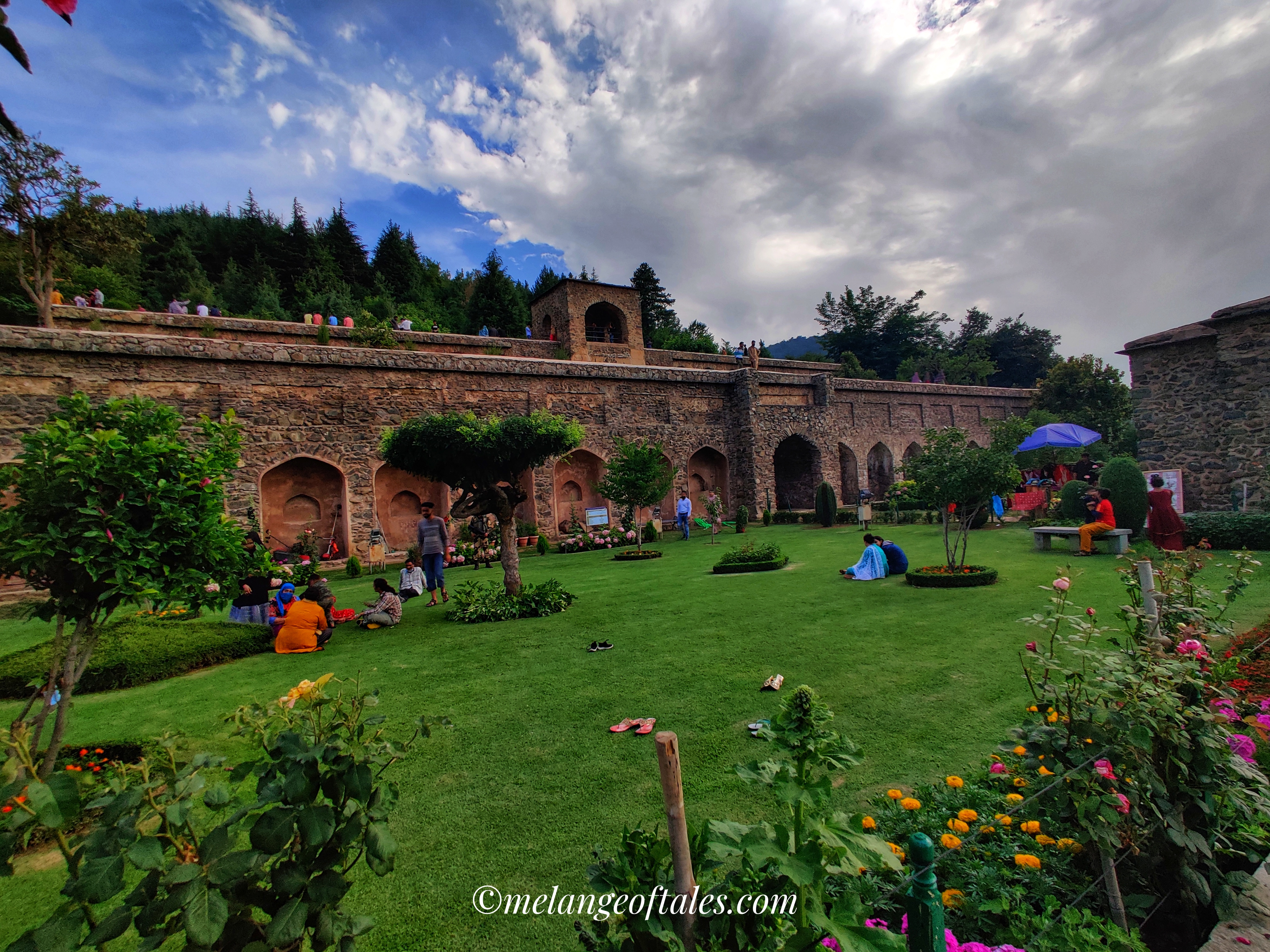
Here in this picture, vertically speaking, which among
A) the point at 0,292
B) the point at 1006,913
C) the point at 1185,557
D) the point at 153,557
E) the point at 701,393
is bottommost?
the point at 1006,913

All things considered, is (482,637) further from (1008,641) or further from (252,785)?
(1008,641)

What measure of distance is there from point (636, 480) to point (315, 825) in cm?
1318

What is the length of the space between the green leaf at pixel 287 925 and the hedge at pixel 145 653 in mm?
6713

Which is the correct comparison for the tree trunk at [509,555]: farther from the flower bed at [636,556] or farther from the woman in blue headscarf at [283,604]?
the flower bed at [636,556]

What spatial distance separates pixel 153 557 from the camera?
158 inches

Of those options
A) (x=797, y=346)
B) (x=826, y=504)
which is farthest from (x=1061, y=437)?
(x=797, y=346)

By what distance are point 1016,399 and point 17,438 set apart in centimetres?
3868

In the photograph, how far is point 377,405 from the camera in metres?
16.3

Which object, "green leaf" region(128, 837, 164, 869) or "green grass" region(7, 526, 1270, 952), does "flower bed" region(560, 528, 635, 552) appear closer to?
"green grass" region(7, 526, 1270, 952)

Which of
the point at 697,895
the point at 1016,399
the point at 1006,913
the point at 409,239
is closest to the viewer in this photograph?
the point at 697,895

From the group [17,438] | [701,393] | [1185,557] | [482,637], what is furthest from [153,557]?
[701,393]

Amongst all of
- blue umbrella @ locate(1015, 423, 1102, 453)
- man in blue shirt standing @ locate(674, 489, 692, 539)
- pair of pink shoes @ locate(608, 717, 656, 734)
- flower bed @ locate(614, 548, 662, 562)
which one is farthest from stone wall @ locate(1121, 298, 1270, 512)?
pair of pink shoes @ locate(608, 717, 656, 734)

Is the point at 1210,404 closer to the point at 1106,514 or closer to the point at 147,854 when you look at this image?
the point at 1106,514

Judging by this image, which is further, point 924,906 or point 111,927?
point 924,906
